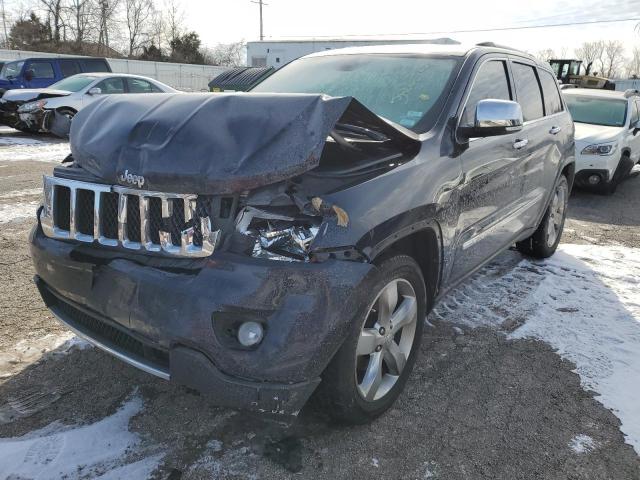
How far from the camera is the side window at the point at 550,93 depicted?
4.89 metres

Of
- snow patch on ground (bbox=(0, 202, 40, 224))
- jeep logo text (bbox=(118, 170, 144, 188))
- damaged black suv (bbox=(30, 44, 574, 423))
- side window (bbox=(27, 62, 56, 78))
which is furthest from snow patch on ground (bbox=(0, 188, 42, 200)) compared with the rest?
side window (bbox=(27, 62, 56, 78))

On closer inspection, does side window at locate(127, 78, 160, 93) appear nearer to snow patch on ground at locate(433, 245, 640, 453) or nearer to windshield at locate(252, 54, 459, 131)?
windshield at locate(252, 54, 459, 131)

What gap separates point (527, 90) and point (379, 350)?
9.64 feet

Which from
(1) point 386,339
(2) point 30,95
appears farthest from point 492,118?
(2) point 30,95

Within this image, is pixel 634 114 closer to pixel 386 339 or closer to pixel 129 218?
pixel 386 339

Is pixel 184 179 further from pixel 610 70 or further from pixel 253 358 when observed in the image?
pixel 610 70

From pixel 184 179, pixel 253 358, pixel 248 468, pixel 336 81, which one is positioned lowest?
pixel 248 468

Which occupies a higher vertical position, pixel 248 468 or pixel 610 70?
pixel 610 70

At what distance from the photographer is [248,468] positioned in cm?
230

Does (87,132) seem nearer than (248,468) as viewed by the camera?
No

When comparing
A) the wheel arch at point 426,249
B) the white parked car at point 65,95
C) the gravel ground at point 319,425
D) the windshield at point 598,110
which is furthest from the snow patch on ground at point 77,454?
the white parked car at point 65,95

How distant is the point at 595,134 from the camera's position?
9.14 meters

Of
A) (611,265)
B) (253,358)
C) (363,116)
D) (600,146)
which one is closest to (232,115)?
(363,116)

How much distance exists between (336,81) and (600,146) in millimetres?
6921
